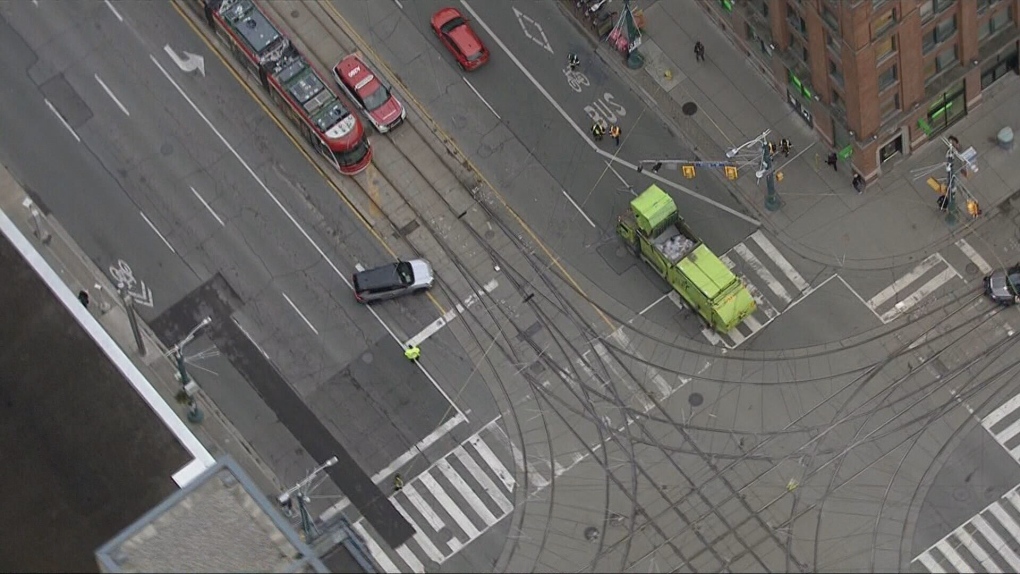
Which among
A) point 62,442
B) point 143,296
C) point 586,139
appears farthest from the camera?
point 586,139

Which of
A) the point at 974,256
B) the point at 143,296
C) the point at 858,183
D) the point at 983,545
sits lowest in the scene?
the point at 983,545

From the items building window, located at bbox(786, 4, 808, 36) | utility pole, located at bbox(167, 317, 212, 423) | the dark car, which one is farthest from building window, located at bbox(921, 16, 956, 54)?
utility pole, located at bbox(167, 317, 212, 423)

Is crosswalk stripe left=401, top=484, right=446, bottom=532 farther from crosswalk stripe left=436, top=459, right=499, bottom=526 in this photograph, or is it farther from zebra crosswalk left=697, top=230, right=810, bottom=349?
zebra crosswalk left=697, top=230, right=810, bottom=349

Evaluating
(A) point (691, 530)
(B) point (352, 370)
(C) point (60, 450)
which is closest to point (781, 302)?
(A) point (691, 530)

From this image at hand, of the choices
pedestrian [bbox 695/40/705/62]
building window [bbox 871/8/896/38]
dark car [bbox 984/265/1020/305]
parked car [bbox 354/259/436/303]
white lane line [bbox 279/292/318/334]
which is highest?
white lane line [bbox 279/292/318/334]

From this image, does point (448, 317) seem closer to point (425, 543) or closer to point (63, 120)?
point (425, 543)

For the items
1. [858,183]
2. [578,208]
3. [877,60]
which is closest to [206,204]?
→ [578,208]

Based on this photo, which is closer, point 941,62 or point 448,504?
point 448,504
